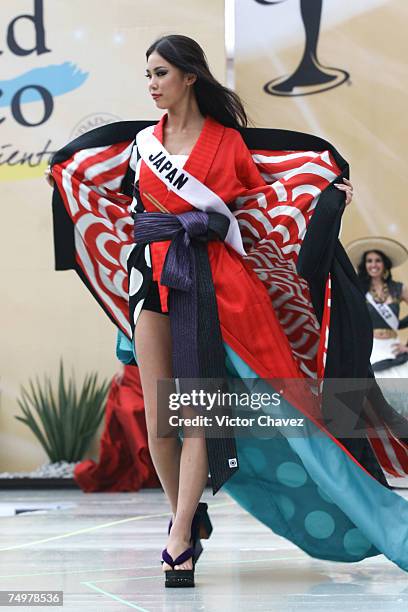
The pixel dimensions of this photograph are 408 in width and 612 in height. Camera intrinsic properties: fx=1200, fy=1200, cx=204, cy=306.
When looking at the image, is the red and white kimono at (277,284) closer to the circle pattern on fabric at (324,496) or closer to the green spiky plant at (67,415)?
the circle pattern on fabric at (324,496)

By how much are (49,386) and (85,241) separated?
10.1 ft

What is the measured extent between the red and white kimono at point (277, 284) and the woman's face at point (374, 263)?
3.08 metres

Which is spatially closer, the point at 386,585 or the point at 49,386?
the point at 386,585

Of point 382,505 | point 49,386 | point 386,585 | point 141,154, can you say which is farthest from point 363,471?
point 49,386

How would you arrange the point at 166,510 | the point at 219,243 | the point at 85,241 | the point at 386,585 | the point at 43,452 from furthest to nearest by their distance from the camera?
the point at 43,452, the point at 166,510, the point at 85,241, the point at 219,243, the point at 386,585

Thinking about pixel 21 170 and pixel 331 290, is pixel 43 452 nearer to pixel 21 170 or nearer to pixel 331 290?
pixel 21 170

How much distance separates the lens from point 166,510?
5238mm

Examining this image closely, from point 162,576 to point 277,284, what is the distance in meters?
0.90

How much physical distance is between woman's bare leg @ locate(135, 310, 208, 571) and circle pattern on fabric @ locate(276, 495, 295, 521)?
34 cm

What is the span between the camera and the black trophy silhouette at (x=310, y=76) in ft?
21.6

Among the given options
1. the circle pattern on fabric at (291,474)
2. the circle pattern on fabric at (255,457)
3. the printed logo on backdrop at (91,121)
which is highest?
the printed logo on backdrop at (91,121)

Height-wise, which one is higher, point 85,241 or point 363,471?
point 85,241

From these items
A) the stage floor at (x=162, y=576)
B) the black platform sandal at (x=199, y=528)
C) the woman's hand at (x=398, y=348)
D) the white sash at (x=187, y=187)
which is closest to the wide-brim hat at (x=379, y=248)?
the woman's hand at (x=398, y=348)

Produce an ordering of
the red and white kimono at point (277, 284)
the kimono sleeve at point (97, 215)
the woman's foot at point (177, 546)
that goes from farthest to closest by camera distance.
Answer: the kimono sleeve at point (97, 215) < the red and white kimono at point (277, 284) < the woman's foot at point (177, 546)
